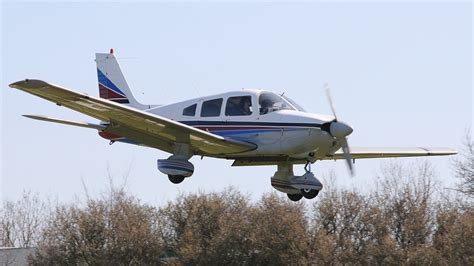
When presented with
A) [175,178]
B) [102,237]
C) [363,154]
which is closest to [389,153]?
[363,154]

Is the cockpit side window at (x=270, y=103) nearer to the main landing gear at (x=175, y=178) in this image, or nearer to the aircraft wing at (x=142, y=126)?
Result: the aircraft wing at (x=142, y=126)

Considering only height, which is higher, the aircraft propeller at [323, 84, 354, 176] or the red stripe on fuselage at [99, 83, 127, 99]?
the red stripe on fuselage at [99, 83, 127, 99]

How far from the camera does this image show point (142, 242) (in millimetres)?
46000

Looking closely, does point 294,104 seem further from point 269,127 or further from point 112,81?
point 112,81

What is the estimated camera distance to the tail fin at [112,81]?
25328mm

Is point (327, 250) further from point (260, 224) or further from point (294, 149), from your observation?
point (294, 149)

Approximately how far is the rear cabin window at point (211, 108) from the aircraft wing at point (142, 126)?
2.41 ft

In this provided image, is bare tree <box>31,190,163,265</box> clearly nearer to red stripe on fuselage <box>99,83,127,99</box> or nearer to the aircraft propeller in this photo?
red stripe on fuselage <box>99,83,127,99</box>

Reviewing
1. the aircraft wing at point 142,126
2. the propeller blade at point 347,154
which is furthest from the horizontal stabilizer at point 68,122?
the propeller blade at point 347,154

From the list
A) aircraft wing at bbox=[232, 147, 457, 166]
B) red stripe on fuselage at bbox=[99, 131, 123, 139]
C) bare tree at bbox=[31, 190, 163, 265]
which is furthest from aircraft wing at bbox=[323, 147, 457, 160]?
bare tree at bbox=[31, 190, 163, 265]

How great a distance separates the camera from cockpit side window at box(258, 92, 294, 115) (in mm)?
21094

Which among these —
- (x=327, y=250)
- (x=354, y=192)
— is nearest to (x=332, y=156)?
(x=327, y=250)

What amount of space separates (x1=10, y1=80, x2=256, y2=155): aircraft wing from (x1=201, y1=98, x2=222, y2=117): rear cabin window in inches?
29.0

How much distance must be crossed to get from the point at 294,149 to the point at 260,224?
23373 millimetres
